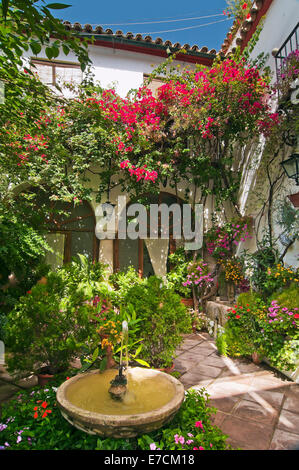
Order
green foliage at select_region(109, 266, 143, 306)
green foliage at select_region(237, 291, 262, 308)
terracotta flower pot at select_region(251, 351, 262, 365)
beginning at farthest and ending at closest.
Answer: green foliage at select_region(109, 266, 143, 306) < green foliage at select_region(237, 291, 262, 308) < terracotta flower pot at select_region(251, 351, 262, 365)

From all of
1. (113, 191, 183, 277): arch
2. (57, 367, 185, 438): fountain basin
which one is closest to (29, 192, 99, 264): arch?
(113, 191, 183, 277): arch

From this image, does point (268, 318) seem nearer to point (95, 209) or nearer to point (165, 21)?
point (95, 209)

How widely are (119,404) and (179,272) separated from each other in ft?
16.4

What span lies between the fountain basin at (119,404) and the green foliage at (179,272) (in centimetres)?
416

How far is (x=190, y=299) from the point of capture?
7.31m

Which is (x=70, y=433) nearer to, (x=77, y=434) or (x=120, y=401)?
(x=77, y=434)

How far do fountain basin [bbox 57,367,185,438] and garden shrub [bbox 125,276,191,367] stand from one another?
74 centimetres

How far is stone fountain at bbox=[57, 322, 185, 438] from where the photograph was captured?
1.93 meters

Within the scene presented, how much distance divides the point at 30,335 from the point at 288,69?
5.94m

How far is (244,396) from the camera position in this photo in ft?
11.3

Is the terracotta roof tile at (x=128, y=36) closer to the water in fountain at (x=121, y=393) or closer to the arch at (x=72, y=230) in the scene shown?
the arch at (x=72, y=230)

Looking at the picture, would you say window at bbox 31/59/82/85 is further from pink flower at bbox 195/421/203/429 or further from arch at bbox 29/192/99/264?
pink flower at bbox 195/421/203/429

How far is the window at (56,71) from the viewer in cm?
708
